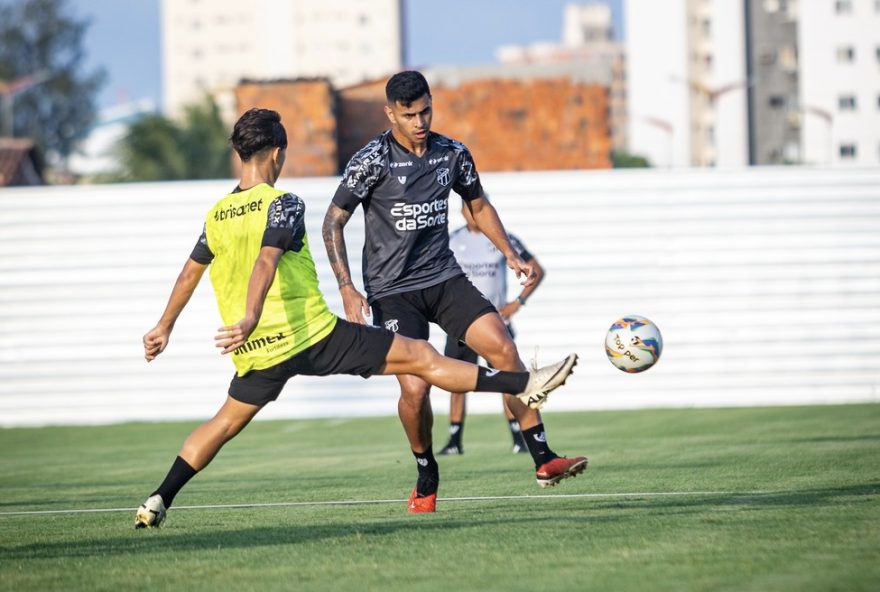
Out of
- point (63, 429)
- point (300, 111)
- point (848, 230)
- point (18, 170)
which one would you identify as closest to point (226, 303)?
point (63, 429)

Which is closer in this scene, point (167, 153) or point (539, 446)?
point (539, 446)

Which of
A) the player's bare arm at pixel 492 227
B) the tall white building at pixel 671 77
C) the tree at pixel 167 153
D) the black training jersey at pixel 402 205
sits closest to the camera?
the black training jersey at pixel 402 205

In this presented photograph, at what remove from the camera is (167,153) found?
170ft

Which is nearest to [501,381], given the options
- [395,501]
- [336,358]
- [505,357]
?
[505,357]

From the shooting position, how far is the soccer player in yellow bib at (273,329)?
263 inches

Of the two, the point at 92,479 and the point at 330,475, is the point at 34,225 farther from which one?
the point at 330,475

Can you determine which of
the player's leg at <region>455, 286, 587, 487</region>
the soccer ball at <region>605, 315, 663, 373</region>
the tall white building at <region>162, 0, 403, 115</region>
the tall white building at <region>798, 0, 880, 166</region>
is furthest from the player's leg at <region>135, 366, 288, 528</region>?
the tall white building at <region>162, 0, 403, 115</region>

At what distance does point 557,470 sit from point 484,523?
2.26 feet

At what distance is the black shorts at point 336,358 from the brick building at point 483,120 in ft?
59.0

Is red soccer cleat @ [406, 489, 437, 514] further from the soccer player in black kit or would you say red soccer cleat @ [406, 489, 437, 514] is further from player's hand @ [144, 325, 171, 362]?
player's hand @ [144, 325, 171, 362]

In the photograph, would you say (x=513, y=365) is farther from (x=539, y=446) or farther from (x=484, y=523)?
(x=484, y=523)

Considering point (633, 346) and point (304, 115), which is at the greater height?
point (304, 115)

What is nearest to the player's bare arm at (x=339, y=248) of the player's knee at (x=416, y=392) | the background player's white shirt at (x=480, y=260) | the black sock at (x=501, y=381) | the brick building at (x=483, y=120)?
the player's knee at (x=416, y=392)

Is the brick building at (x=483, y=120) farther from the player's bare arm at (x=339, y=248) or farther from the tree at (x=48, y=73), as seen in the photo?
the tree at (x=48, y=73)
